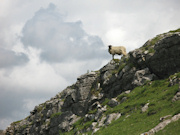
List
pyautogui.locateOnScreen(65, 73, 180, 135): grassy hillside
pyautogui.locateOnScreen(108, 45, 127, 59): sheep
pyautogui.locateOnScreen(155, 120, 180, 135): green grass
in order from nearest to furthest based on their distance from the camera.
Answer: pyautogui.locateOnScreen(155, 120, 180, 135): green grass → pyautogui.locateOnScreen(65, 73, 180, 135): grassy hillside → pyautogui.locateOnScreen(108, 45, 127, 59): sheep

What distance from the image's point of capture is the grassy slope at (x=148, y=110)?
2610 cm

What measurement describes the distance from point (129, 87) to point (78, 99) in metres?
20.5

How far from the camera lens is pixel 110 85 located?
55250 mm

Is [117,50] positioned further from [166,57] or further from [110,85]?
[166,57]

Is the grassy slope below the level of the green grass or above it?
above

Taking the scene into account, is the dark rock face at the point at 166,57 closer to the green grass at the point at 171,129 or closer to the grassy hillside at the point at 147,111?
the grassy hillside at the point at 147,111

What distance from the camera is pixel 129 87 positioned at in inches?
1916

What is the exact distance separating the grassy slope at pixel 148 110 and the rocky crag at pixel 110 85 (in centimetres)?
122

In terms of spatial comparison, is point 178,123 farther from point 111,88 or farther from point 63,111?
point 63,111

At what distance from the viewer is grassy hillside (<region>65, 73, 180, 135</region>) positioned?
25.2 metres

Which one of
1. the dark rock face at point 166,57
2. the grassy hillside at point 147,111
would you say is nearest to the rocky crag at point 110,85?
the dark rock face at point 166,57

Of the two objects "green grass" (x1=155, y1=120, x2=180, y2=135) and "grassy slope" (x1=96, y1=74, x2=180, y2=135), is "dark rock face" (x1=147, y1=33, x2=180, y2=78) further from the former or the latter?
"green grass" (x1=155, y1=120, x2=180, y2=135)

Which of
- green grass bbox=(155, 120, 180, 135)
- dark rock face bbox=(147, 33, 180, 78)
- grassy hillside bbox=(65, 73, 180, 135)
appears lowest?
green grass bbox=(155, 120, 180, 135)

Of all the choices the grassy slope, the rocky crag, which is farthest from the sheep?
the grassy slope
